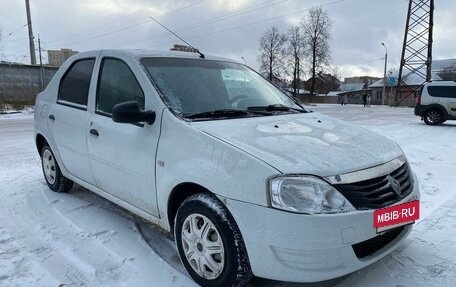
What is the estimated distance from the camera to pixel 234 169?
241 cm

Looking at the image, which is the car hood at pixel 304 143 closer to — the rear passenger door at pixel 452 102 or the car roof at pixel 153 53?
the car roof at pixel 153 53

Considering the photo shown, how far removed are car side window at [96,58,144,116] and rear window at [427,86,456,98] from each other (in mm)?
15391

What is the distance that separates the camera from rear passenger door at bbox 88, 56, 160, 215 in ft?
10.1

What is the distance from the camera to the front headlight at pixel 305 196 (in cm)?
226

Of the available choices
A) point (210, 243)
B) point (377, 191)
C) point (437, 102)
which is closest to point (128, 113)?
point (210, 243)

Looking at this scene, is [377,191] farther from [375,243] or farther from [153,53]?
[153,53]

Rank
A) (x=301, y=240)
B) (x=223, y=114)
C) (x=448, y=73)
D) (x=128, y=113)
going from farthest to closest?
(x=448, y=73) → (x=223, y=114) → (x=128, y=113) → (x=301, y=240)

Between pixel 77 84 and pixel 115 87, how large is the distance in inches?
35.8

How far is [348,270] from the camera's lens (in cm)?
235

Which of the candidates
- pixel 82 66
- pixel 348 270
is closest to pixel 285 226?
pixel 348 270

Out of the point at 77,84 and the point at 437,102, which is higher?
the point at 77,84

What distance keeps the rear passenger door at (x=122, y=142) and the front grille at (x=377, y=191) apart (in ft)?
4.84

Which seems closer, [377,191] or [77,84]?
[377,191]

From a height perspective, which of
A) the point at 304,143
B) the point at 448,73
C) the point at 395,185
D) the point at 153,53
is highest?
the point at 448,73
